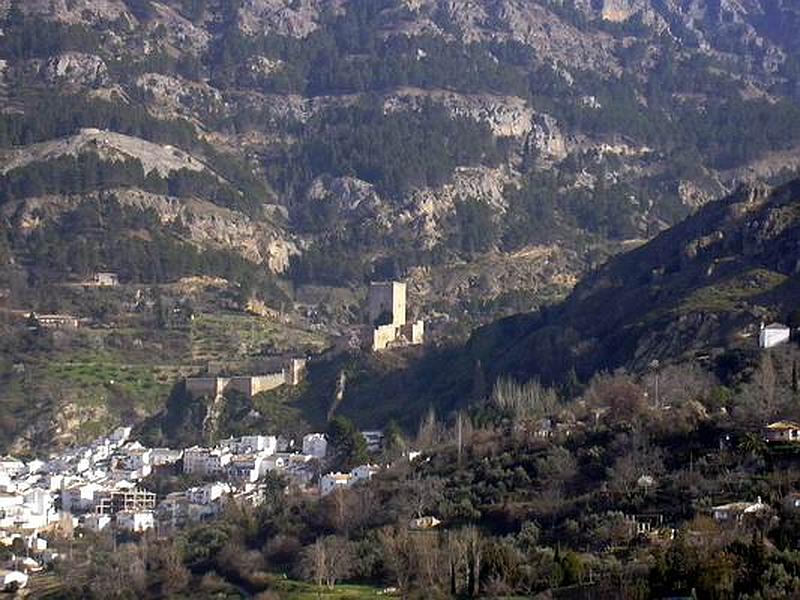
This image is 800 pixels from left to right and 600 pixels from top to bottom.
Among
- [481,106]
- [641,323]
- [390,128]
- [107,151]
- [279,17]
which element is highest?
[279,17]

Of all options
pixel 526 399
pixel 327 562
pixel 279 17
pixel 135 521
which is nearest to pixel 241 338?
pixel 135 521

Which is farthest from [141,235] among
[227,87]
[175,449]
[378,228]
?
[227,87]

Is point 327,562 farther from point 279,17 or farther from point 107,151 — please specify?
point 279,17

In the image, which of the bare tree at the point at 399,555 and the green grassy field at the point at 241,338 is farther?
the green grassy field at the point at 241,338

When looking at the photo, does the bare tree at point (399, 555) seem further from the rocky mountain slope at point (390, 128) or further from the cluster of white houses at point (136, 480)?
the rocky mountain slope at point (390, 128)

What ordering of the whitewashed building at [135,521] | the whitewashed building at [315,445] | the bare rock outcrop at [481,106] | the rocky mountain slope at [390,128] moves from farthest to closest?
the bare rock outcrop at [481,106] < the rocky mountain slope at [390,128] < the whitewashed building at [315,445] < the whitewashed building at [135,521]

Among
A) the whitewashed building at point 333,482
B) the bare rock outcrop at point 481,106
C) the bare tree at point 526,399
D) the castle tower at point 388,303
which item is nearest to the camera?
the whitewashed building at point 333,482

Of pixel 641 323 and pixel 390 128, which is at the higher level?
pixel 390 128

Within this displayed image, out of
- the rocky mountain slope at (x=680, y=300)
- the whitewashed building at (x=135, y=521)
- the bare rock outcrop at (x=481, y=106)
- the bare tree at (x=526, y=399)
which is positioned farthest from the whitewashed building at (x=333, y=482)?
the bare rock outcrop at (x=481, y=106)
